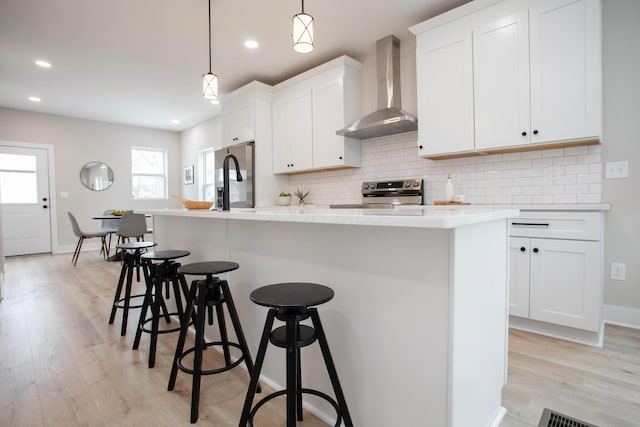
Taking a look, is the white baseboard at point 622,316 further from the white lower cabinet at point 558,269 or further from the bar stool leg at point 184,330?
the bar stool leg at point 184,330

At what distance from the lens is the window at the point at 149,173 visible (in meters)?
7.10

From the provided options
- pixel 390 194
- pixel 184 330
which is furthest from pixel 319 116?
pixel 184 330

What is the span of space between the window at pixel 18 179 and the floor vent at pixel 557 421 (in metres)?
7.88

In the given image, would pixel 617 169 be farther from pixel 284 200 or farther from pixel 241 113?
pixel 241 113

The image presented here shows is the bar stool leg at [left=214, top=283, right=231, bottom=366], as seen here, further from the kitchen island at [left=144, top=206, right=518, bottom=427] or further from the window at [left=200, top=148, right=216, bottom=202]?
the window at [left=200, top=148, right=216, bottom=202]

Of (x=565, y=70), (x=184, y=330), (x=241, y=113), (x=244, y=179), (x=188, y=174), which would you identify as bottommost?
(x=184, y=330)

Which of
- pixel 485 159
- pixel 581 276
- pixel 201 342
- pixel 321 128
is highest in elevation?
pixel 321 128

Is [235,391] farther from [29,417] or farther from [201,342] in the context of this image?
[29,417]

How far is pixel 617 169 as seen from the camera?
7.86 feet

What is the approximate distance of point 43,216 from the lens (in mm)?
6039

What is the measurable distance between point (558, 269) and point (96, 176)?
7703 millimetres

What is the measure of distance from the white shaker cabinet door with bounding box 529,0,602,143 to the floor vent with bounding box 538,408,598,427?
174 cm

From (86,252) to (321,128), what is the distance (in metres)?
5.55

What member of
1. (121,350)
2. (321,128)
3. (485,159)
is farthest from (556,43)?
(121,350)
